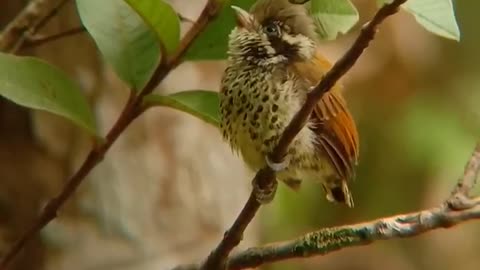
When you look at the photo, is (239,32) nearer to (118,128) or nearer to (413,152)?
(118,128)

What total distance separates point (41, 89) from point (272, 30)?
0.28 m

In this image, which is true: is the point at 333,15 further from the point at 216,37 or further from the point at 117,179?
the point at 117,179

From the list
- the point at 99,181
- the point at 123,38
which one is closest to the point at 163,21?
the point at 123,38

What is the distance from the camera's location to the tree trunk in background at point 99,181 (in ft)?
5.95

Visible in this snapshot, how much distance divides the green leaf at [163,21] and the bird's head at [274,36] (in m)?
0.09

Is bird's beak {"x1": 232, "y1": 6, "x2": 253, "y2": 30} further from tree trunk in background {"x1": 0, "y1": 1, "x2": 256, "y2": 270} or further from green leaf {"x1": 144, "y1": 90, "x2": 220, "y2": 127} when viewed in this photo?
tree trunk in background {"x1": 0, "y1": 1, "x2": 256, "y2": 270}

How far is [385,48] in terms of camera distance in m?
2.91

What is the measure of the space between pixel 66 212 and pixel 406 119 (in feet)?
4.44

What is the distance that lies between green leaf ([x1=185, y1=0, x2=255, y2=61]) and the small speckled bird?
5 centimetres

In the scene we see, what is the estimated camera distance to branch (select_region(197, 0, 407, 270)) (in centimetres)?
79

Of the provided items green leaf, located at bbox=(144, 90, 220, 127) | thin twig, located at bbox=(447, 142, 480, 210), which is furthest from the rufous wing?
thin twig, located at bbox=(447, 142, 480, 210)

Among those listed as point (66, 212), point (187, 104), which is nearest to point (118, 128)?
point (187, 104)

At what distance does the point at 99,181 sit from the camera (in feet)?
A: 5.96

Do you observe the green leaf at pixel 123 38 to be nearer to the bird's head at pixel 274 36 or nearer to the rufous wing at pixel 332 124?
the bird's head at pixel 274 36
